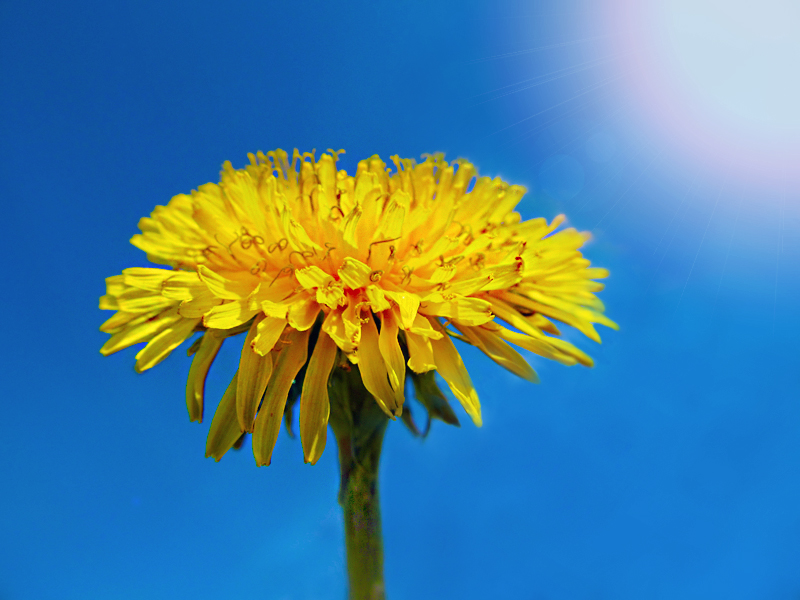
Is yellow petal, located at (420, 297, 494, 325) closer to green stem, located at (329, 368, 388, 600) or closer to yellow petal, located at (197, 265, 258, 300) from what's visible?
green stem, located at (329, 368, 388, 600)

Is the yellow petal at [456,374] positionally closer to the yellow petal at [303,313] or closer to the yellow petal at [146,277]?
the yellow petal at [303,313]

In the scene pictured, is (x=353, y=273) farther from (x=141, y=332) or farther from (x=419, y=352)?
(x=141, y=332)

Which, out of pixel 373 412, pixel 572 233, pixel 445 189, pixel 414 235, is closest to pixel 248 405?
pixel 373 412

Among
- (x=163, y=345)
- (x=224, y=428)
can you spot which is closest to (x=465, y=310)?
(x=224, y=428)

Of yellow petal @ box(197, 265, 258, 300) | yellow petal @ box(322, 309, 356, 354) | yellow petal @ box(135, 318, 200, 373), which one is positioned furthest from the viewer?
yellow petal @ box(135, 318, 200, 373)

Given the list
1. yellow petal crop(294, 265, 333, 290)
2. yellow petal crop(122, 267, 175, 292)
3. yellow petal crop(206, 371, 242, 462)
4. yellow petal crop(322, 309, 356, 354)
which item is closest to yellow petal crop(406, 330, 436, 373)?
yellow petal crop(322, 309, 356, 354)

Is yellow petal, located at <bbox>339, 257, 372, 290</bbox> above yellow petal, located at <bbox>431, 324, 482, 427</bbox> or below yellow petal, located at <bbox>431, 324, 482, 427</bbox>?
above

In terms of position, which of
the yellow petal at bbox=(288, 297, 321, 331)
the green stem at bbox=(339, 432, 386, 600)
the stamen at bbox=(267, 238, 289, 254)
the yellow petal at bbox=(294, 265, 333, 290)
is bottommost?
the green stem at bbox=(339, 432, 386, 600)

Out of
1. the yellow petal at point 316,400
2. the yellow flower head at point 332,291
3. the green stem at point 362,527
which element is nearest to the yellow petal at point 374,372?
the yellow flower head at point 332,291
